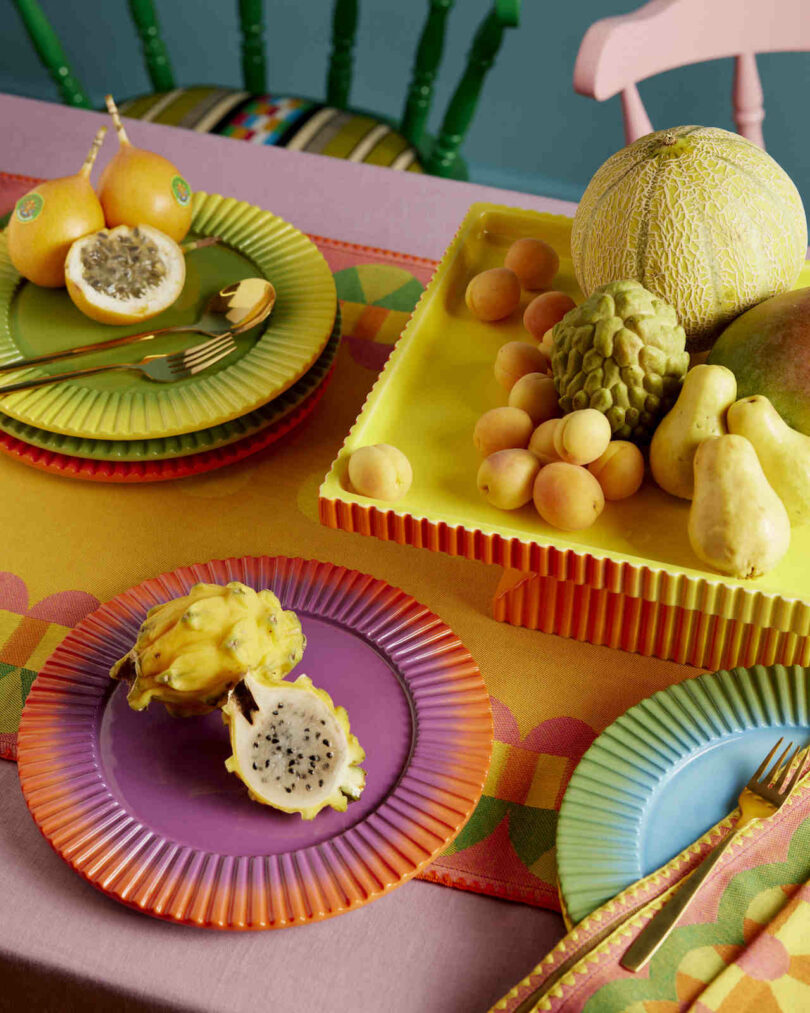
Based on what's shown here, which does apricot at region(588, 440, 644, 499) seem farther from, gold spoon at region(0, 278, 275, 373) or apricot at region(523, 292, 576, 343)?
gold spoon at region(0, 278, 275, 373)

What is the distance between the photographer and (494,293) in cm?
79

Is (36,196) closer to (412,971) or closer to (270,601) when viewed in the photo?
(270,601)

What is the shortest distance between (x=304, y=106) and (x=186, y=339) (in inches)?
44.0

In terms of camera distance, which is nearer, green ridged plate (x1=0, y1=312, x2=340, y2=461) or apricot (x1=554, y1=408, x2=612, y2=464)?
apricot (x1=554, y1=408, x2=612, y2=464)

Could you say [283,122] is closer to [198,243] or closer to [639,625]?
[198,243]

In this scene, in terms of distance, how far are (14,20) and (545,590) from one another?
2690mm

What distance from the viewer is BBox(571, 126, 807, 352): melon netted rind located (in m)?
0.69

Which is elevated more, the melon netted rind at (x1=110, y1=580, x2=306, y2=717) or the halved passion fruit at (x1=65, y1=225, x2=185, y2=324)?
the halved passion fruit at (x1=65, y1=225, x2=185, y2=324)

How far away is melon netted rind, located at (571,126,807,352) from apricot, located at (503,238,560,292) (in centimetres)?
9

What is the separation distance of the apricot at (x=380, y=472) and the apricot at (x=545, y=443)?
0.08 meters

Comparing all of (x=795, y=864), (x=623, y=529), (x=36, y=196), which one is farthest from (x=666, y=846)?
(x=36, y=196)

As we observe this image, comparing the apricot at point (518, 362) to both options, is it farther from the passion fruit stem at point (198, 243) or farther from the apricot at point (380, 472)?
the passion fruit stem at point (198, 243)

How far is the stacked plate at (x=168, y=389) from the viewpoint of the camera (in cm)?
78

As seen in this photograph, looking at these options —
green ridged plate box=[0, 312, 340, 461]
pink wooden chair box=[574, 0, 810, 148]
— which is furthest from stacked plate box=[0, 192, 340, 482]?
pink wooden chair box=[574, 0, 810, 148]
